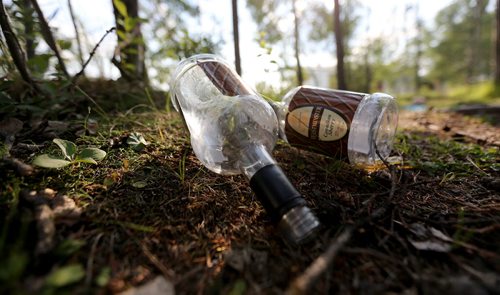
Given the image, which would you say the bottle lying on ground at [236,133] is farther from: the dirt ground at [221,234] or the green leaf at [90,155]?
the green leaf at [90,155]

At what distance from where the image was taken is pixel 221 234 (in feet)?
2.58

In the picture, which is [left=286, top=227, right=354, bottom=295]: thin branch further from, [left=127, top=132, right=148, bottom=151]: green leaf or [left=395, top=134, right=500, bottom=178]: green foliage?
[left=127, top=132, right=148, bottom=151]: green leaf

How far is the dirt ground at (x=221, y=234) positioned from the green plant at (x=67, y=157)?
49 mm

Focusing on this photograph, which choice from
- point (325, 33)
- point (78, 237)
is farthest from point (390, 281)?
point (325, 33)

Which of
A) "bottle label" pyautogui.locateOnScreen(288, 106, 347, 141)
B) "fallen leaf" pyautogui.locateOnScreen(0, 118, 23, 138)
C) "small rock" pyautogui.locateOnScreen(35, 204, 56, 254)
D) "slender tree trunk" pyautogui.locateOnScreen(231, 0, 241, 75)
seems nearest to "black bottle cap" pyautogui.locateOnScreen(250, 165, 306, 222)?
"bottle label" pyautogui.locateOnScreen(288, 106, 347, 141)

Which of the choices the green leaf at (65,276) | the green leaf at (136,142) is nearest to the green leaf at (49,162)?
the green leaf at (136,142)

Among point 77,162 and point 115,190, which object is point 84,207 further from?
point 77,162

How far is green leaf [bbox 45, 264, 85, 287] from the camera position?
0.49 m

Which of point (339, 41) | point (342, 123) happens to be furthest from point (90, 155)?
point (339, 41)

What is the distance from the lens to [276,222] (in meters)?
0.80

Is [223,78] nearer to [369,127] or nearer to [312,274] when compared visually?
[369,127]

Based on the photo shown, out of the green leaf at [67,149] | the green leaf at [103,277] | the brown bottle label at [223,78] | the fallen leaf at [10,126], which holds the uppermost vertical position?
the brown bottle label at [223,78]

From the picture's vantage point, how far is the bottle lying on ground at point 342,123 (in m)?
1.15

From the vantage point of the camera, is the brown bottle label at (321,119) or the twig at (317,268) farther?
the brown bottle label at (321,119)
